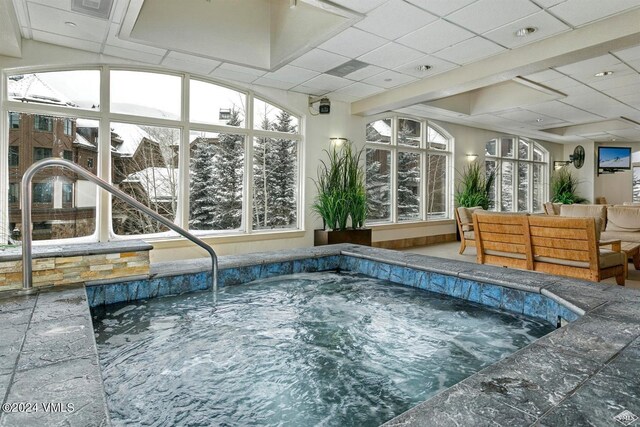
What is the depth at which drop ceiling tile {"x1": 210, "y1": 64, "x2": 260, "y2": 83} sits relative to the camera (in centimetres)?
531

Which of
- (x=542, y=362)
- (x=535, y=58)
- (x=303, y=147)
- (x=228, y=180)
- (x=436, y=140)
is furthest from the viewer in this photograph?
(x=436, y=140)

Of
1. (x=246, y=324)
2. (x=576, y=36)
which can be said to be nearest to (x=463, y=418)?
(x=246, y=324)

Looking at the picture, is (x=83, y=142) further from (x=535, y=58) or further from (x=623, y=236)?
(x=623, y=236)

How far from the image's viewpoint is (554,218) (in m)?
4.16

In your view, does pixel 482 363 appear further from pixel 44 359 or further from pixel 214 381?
pixel 44 359

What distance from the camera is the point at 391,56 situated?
475cm

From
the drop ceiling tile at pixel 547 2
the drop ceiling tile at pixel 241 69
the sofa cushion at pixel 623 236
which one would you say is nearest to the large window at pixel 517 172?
the sofa cushion at pixel 623 236

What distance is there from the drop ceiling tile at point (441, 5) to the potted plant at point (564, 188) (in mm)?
10111

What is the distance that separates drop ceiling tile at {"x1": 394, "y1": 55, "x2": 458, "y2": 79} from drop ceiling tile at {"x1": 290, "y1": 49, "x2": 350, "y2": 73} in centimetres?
88

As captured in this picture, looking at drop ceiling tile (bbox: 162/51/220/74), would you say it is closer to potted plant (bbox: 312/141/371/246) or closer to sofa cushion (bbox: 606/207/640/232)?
potted plant (bbox: 312/141/371/246)

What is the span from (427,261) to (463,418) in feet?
8.65

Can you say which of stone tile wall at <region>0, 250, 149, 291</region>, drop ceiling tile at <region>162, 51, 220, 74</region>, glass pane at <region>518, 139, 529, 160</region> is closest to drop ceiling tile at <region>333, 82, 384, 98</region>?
drop ceiling tile at <region>162, 51, 220, 74</region>

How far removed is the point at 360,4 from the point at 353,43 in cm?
86

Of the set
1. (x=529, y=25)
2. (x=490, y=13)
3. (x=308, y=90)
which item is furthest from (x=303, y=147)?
(x=529, y=25)
